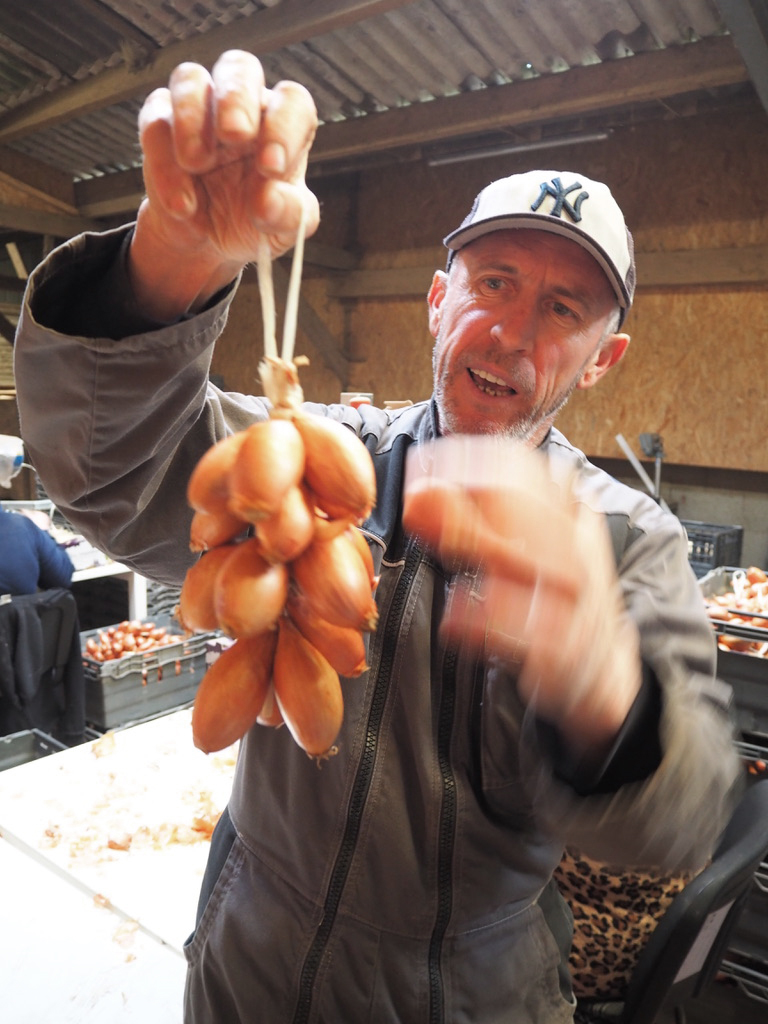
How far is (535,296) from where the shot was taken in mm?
A: 1094

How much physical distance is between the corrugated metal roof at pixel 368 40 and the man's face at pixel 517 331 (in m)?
1.80

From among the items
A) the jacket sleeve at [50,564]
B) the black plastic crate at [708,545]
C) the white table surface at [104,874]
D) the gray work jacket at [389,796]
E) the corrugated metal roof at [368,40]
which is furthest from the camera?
the black plastic crate at [708,545]

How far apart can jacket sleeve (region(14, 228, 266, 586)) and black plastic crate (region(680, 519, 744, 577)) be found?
9.29 feet

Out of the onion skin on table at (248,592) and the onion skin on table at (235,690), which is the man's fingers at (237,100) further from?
the onion skin on table at (235,690)

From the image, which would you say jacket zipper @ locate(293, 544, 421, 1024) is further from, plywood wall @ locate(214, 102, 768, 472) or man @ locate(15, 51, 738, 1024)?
plywood wall @ locate(214, 102, 768, 472)

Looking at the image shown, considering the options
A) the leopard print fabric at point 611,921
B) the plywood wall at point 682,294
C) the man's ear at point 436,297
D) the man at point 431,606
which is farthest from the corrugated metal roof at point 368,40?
the leopard print fabric at point 611,921

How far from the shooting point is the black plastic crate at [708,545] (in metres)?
3.29

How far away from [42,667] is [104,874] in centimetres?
169

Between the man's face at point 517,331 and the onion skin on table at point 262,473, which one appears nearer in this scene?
the onion skin on table at point 262,473

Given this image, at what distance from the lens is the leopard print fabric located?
1604 mm

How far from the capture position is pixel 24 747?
7.46 ft

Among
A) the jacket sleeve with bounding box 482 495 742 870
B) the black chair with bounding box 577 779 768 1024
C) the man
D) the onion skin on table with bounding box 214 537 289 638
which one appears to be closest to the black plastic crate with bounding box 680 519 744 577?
the black chair with bounding box 577 779 768 1024

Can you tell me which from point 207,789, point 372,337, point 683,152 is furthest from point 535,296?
point 372,337

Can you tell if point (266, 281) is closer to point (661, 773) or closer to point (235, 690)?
point (235, 690)
